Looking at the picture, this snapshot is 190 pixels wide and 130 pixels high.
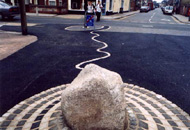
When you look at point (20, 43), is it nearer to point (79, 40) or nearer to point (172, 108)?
point (79, 40)

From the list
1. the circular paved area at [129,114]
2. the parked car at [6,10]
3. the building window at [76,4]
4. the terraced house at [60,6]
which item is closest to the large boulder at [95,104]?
the circular paved area at [129,114]

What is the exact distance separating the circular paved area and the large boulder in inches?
11.5

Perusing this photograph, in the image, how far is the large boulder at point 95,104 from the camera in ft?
9.60

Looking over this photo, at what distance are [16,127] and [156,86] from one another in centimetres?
360

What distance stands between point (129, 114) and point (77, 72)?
2.71 meters

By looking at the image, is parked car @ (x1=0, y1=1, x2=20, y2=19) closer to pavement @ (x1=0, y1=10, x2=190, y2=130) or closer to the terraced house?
pavement @ (x1=0, y1=10, x2=190, y2=130)

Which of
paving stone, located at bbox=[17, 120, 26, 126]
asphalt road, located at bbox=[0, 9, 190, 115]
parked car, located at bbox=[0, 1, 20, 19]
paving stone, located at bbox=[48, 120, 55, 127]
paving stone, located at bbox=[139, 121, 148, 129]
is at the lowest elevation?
paving stone, located at bbox=[17, 120, 26, 126]

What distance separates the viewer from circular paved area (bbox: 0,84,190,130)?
128 inches

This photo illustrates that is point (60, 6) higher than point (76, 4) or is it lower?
lower

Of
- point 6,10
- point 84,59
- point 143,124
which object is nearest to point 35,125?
point 143,124

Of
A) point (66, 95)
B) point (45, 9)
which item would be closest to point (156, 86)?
point (66, 95)

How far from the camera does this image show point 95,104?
9.71 ft

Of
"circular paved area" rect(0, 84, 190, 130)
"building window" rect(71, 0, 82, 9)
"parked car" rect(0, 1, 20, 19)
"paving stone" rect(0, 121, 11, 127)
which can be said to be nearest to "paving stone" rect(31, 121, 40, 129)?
"circular paved area" rect(0, 84, 190, 130)

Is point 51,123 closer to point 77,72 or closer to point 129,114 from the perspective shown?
point 129,114
